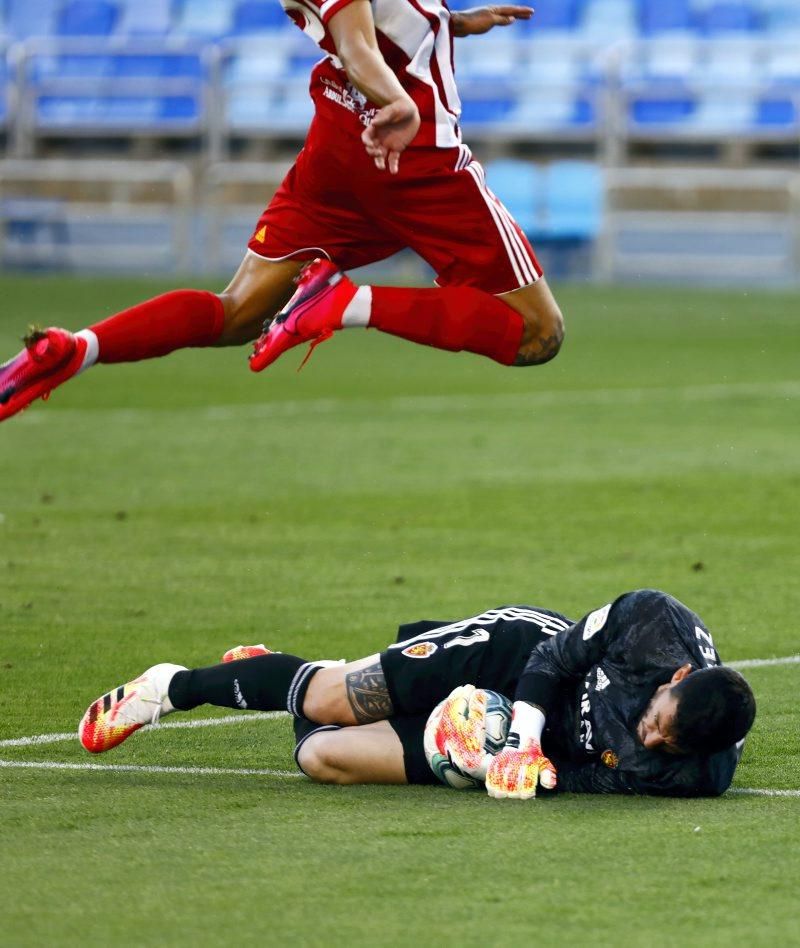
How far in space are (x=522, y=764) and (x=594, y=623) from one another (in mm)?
458

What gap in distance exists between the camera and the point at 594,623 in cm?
548

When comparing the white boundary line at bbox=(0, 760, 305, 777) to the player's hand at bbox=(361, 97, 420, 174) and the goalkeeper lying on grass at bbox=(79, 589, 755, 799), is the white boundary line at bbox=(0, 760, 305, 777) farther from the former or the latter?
the player's hand at bbox=(361, 97, 420, 174)

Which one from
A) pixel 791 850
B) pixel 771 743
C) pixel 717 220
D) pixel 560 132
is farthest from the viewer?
pixel 560 132

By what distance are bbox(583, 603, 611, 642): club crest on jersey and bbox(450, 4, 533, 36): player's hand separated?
102 inches

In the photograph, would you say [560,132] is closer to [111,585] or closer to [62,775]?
[111,585]

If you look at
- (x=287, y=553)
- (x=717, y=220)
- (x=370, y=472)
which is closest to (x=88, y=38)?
(x=717, y=220)

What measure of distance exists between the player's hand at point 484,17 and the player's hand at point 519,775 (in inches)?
117

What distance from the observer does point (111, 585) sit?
29.4 feet

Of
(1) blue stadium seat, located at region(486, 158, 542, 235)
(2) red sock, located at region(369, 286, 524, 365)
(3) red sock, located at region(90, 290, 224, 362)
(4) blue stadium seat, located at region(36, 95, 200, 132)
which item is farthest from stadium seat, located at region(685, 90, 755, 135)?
(3) red sock, located at region(90, 290, 224, 362)

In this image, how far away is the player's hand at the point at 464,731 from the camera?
5430mm

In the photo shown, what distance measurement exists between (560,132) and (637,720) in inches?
978

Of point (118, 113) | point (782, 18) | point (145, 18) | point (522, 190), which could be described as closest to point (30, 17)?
point (145, 18)

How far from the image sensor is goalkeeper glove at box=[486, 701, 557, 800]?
17.4ft

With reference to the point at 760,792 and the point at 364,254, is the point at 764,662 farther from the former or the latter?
the point at 364,254
